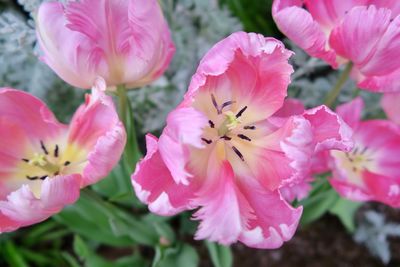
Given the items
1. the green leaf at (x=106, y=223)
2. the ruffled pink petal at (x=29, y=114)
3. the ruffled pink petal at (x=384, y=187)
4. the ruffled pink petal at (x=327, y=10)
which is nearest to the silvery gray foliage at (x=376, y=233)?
the ruffled pink petal at (x=384, y=187)

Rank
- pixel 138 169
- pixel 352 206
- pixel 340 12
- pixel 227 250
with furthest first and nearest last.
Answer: pixel 352 206 < pixel 227 250 < pixel 340 12 < pixel 138 169

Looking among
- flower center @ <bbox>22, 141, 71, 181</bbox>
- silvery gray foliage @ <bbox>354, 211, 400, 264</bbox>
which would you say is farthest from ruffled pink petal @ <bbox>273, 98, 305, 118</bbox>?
silvery gray foliage @ <bbox>354, 211, 400, 264</bbox>

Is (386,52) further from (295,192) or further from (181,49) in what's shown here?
(181,49)

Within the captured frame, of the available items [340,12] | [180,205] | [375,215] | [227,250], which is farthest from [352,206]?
[180,205]

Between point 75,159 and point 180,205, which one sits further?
point 75,159

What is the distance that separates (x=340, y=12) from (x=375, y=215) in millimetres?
534

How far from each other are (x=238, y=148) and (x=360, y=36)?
153mm

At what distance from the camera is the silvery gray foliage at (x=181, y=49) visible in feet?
3.11

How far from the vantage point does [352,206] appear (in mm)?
978

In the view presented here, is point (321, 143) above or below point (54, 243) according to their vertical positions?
above

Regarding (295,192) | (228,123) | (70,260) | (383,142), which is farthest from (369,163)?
(70,260)

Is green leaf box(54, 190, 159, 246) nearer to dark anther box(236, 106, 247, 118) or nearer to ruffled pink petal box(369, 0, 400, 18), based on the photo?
dark anther box(236, 106, 247, 118)

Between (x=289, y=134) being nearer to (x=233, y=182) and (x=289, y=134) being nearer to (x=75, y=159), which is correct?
(x=233, y=182)

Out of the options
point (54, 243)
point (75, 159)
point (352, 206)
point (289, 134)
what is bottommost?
point (54, 243)
